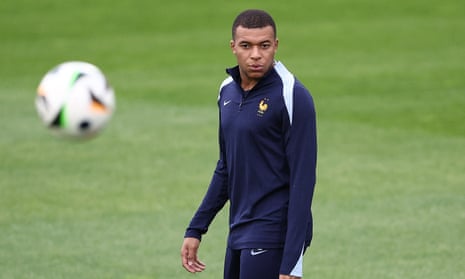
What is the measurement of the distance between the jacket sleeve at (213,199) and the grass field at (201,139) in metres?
3.20

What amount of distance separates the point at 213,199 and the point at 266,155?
729 mm

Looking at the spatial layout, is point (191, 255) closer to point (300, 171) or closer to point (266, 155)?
point (266, 155)

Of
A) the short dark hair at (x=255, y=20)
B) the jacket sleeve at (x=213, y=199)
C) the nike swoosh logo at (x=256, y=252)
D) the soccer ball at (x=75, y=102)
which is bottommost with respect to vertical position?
the nike swoosh logo at (x=256, y=252)

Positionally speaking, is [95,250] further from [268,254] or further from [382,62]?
[382,62]

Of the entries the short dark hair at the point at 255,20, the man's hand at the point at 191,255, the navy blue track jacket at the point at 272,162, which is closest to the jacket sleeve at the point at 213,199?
the man's hand at the point at 191,255

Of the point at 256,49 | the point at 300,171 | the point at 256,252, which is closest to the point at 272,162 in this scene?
the point at 300,171

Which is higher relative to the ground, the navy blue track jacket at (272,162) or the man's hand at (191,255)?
the navy blue track jacket at (272,162)

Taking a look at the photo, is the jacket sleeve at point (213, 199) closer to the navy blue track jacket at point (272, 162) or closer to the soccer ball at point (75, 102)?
the navy blue track jacket at point (272, 162)

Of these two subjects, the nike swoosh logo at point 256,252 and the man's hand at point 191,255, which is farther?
the man's hand at point 191,255

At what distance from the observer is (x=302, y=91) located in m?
6.62

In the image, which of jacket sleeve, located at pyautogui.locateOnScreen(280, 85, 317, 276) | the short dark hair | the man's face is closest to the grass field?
jacket sleeve, located at pyautogui.locateOnScreen(280, 85, 317, 276)

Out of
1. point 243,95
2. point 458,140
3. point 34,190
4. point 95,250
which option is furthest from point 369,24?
point 243,95

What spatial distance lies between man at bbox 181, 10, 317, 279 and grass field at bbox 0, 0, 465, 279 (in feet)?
12.3

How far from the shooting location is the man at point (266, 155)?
6.57 metres
